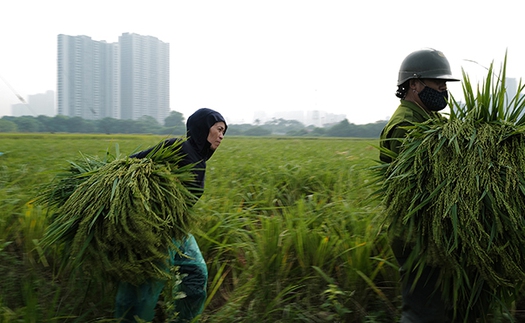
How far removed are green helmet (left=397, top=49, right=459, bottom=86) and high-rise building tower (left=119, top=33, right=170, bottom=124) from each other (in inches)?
124

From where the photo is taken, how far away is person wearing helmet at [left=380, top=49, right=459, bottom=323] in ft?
7.13

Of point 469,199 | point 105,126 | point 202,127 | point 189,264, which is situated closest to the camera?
point 469,199

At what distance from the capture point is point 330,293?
281cm

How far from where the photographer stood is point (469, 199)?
1.89 m

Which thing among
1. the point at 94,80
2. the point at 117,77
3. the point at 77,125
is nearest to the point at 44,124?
the point at 94,80

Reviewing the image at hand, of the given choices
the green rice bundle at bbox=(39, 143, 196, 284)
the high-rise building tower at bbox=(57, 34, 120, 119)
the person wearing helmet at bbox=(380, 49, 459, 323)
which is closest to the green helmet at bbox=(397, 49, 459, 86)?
the person wearing helmet at bbox=(380, 49, 459, 323)

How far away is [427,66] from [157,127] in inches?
126

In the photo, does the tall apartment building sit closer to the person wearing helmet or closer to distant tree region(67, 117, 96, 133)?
the person wearing helmet

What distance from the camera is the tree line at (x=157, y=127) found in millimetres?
4305

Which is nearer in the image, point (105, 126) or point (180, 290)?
point (180, 290)

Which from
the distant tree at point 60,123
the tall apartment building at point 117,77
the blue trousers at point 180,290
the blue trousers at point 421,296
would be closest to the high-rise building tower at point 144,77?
the tall apartment building at point 117,77

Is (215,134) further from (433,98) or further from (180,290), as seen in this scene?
(433,98)

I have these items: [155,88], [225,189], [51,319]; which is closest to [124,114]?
[155,88]

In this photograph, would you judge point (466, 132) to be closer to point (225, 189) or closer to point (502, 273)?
point (502, 273)
